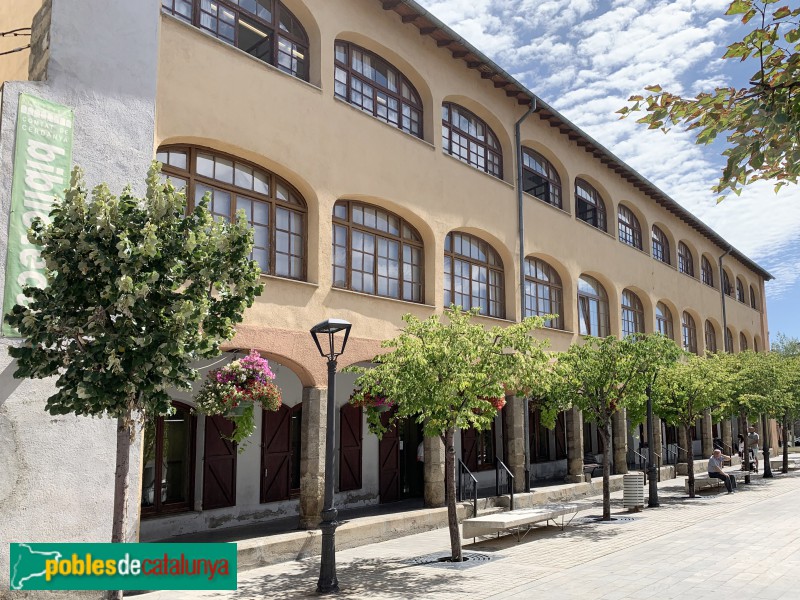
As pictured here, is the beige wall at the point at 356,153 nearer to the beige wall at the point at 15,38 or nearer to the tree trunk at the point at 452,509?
the beige wall at the point at 15,38

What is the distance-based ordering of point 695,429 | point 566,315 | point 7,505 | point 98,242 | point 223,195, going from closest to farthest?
1. point 98,242
2. point 7,505
3. point 223,195
4. point 566,315
5. point 695,429

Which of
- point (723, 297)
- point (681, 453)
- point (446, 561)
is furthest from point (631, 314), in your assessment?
point (446, 561)

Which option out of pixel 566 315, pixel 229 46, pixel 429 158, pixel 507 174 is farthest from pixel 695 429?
pixel 229 46

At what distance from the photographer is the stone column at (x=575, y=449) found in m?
21.1

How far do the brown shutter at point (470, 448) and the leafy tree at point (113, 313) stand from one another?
47.7 feet

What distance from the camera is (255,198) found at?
42.4 ft

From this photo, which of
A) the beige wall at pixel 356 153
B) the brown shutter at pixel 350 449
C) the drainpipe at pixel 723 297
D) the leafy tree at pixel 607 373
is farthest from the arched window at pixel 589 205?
the drainpipe at pixel 723 297

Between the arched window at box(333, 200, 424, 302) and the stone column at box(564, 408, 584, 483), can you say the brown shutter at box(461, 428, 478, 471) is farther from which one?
the arched window at box(333, 200, 424, 302)

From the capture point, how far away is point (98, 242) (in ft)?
21.6

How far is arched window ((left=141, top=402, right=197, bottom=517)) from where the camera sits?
13102 millimetres

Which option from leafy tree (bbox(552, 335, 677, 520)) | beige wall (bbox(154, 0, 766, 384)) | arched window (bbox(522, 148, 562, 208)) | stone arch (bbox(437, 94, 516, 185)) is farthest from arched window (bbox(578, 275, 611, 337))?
leafy tree (bbox(552, 335, 677, 520))

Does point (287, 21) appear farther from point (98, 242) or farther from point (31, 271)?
point (98, 242)

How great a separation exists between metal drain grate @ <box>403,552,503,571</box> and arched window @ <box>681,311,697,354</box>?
22371mm

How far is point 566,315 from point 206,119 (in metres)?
13.5
